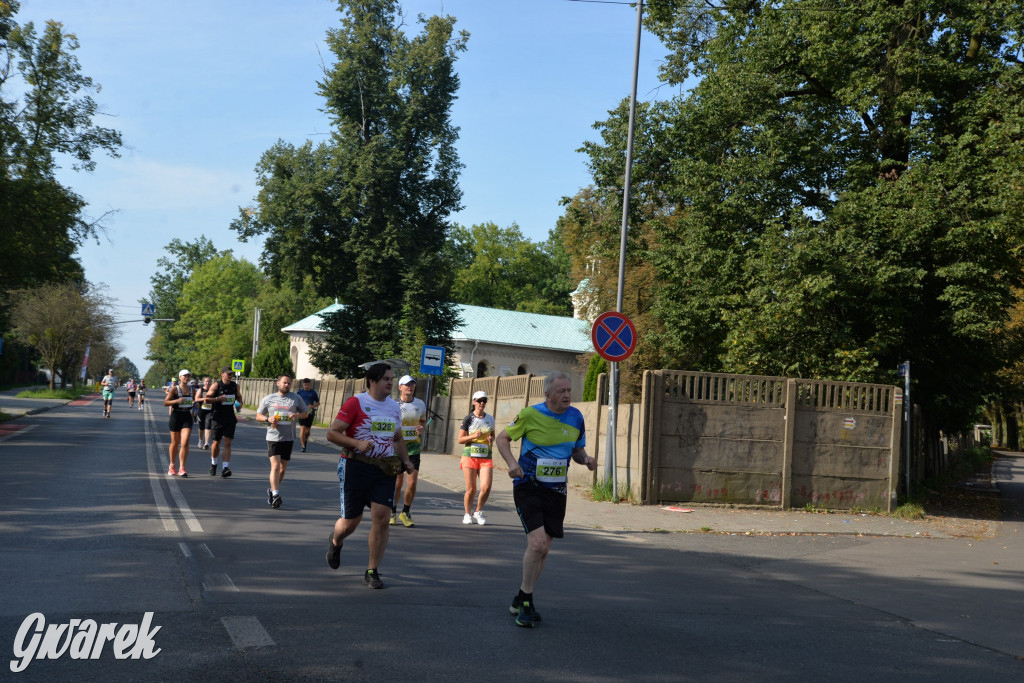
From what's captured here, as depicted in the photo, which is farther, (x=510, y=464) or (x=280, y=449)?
(x=280, y=449)

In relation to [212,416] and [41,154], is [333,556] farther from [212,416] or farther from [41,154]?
[41,154]

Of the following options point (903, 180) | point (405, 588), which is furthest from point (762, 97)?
point (405, 588)

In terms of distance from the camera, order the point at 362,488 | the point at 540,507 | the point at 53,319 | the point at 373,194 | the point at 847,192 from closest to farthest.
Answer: the point at 540,507 → the point at 362,488 → the point at 847,192 → the point at 373,194 → the point at 53,319

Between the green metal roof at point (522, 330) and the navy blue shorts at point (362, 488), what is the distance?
6201cm

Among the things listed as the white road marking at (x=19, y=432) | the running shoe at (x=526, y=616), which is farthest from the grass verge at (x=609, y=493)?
the white road marking at (x=19, y=432)

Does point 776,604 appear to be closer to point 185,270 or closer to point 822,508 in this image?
point 822,508

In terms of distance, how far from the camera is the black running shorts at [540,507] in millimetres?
6902

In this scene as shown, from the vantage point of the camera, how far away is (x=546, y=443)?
7070mm

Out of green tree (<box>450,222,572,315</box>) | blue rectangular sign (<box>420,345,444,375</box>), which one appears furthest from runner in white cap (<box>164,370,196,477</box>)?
green tree (<box>450,222,572,315</box>)

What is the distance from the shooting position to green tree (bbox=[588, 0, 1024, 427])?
1769cm

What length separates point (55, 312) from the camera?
207 ft

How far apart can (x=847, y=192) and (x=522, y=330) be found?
5544 cm

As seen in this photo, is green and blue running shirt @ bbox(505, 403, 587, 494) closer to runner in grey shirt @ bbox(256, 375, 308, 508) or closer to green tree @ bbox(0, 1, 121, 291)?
runner in grey shirt @ bbox(256, 375, 308, 508)

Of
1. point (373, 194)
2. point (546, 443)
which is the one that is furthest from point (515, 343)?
point (546, 443)
